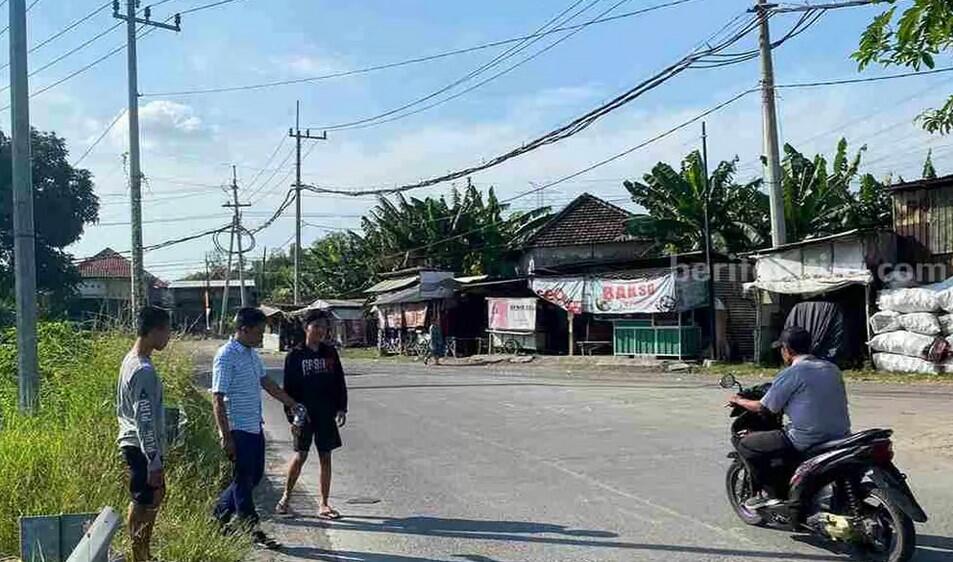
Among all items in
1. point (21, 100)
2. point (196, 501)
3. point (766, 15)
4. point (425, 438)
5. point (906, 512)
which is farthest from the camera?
point (766, 15)

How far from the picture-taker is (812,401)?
625 centimetres

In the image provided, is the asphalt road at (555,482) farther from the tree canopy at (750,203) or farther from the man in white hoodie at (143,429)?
the tree canopy at (750,203)

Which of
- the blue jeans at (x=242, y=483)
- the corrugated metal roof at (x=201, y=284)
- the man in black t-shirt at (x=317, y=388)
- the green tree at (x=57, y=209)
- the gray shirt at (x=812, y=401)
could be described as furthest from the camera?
the corrugated metal roof at (x=201, y=284)

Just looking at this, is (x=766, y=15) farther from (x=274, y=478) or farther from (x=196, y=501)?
(x=196, y=501)

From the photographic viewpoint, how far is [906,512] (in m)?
5.60

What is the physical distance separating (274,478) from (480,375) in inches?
648

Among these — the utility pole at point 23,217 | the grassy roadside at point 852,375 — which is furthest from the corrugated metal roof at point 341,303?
the utility pole at point 23,217

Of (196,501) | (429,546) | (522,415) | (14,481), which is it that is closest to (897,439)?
(522,415)

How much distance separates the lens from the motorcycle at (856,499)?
5641 millimetres

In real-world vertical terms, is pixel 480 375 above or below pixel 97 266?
below

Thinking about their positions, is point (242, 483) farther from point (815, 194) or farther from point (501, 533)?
point (815, 194)

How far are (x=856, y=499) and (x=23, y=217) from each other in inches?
305

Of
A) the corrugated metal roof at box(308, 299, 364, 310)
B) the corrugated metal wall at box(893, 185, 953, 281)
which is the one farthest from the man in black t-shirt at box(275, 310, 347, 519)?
the corrugated metal roof at box(308, 299, 364, 310)

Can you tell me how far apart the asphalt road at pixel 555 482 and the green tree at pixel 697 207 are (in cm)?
1155
